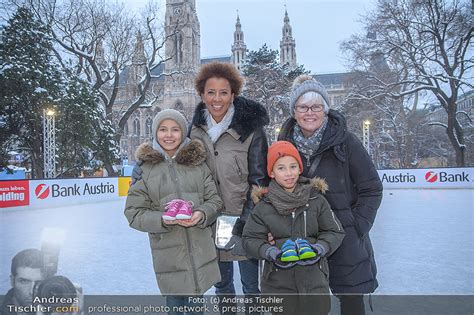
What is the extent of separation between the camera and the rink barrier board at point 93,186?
6.92m

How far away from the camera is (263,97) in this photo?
1397 cm

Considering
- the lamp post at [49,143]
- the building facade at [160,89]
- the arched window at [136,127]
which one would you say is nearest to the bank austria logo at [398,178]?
the building facade at [160,89]

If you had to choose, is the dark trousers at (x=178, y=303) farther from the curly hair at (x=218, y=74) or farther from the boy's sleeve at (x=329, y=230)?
the curly hair at (x=218, y=74)

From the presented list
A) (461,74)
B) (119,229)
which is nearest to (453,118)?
(461,74)

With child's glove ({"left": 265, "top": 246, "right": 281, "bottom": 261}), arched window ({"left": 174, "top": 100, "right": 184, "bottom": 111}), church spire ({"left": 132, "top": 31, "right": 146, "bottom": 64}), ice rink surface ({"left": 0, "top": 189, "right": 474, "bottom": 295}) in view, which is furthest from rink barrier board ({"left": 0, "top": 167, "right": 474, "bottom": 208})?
child's glove ({"left": 265, "top": 246, "right": 281, "bottom": 261})

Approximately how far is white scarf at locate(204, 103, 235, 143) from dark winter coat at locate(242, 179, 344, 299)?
20.4 inches

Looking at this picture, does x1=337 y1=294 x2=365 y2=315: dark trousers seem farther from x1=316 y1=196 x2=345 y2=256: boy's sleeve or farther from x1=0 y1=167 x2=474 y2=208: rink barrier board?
x1=0 y1=167 x2=474 y2=208: rink barrier board

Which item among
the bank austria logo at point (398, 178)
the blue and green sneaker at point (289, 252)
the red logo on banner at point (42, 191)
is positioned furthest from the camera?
the bank austria logo at point (398, 178)

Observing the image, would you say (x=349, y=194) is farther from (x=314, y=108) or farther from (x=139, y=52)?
(x=139, y=52)

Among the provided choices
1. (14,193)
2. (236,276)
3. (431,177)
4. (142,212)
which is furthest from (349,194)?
(431,177)

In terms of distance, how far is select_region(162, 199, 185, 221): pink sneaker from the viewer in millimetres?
1587

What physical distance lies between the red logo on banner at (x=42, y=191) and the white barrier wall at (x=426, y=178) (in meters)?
9.05

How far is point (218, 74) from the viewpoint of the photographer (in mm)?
2043

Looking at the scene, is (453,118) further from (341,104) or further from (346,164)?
(346,164)
